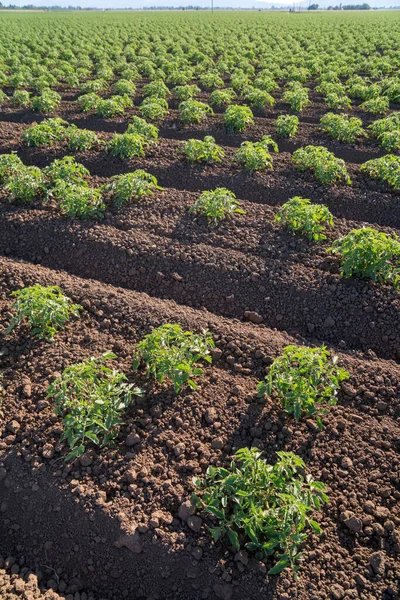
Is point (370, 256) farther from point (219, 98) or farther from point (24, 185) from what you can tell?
point (219, 98)

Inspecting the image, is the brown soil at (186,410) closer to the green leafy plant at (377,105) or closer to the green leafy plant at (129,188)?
the green leafy plant at (129,188)

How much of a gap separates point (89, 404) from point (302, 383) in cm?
213

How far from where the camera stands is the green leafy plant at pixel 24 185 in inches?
301

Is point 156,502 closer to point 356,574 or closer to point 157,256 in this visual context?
point 356,574

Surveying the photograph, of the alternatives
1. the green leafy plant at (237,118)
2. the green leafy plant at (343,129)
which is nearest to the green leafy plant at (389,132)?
the green leafy plant at (343,129)

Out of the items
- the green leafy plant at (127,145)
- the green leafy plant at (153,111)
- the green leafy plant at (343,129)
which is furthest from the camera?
the green leafy plant at (153,111)

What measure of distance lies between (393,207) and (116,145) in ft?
19.0

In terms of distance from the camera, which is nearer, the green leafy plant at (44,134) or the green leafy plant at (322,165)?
the green leafy plant at (322,165)

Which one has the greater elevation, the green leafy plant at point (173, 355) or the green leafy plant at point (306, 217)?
the green leafy plant at point (306, 217)

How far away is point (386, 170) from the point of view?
318 inches

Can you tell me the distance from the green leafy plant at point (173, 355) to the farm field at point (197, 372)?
2 cm

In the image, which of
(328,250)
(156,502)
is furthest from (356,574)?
(328,250)

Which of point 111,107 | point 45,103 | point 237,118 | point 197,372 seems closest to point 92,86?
point 45,103

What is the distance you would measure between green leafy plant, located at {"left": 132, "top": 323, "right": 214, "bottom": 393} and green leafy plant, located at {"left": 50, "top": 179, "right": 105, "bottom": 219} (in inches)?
132
